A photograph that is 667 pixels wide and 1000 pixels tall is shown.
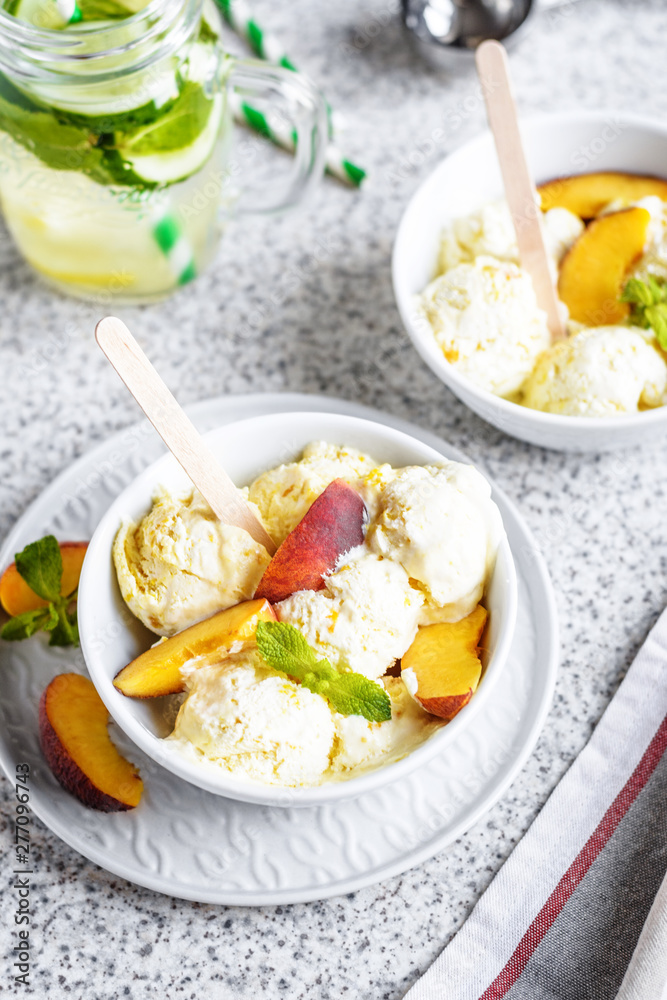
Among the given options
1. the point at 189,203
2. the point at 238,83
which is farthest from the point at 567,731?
the point at 238,83

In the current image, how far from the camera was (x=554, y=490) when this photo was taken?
119 centimetres

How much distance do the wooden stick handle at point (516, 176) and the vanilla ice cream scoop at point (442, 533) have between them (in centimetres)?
34

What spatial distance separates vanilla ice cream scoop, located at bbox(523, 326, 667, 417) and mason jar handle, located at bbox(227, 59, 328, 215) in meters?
0.42

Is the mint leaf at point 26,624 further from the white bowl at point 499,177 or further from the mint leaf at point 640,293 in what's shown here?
the mint leaf at point 640,293

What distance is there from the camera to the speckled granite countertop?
3.10ft

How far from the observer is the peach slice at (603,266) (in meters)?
1.16

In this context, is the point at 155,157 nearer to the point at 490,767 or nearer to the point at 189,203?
the point at 189,203

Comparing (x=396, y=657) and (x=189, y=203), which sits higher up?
(x=189, y=203)

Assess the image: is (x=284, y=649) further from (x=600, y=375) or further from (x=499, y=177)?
(x=499, y=177)

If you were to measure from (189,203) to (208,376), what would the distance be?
0.23m

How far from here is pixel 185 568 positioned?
91 cm

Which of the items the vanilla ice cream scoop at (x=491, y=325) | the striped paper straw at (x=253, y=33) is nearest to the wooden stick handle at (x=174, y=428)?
the vanilla ice cream scoop at (x=491, y=325)

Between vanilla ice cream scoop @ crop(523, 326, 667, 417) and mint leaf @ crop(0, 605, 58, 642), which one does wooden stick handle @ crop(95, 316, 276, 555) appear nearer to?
mint leaf @ crop(0, 605, 58, 642)

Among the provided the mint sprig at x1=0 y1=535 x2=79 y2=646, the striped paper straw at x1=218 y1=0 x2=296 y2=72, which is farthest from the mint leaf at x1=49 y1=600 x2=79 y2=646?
the striped paper straw at x1=218 y1=0 x2=296 y2=72
